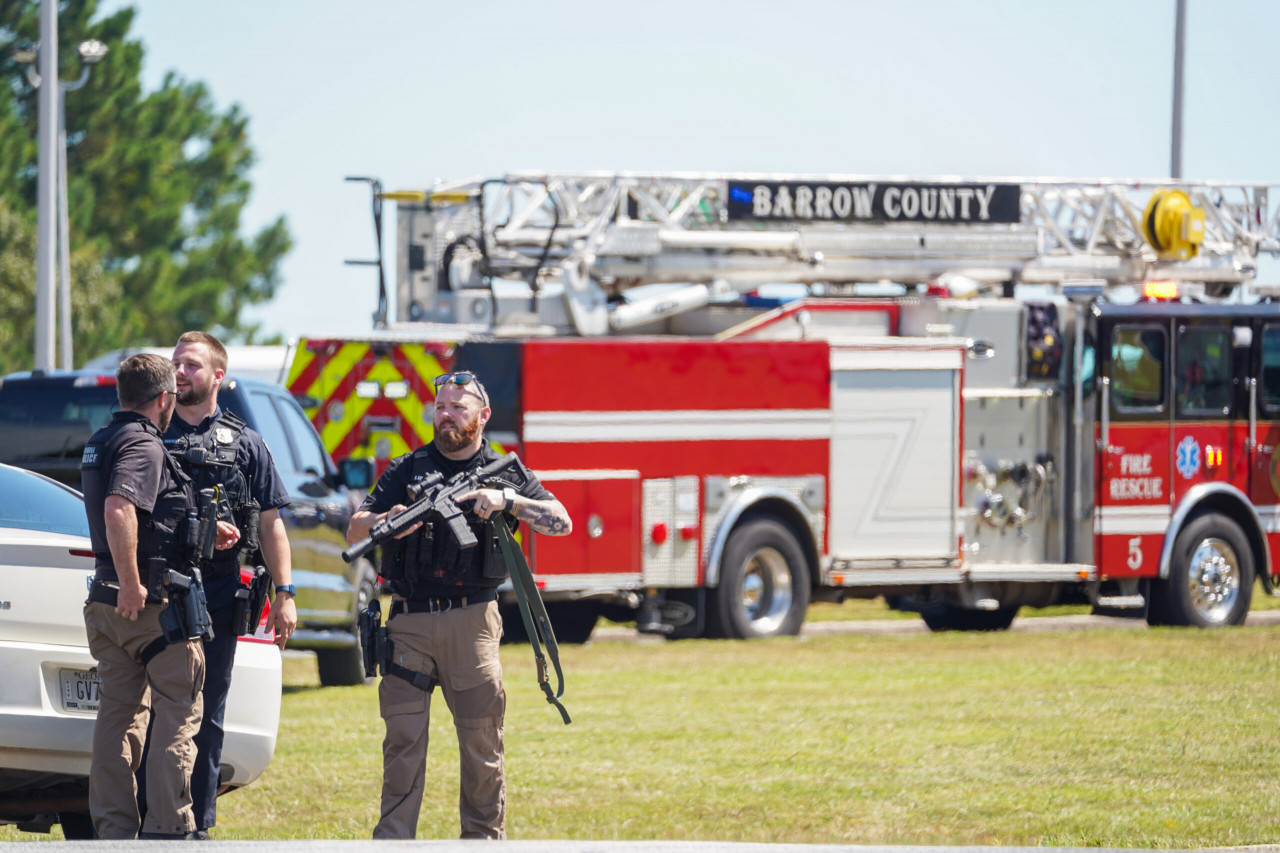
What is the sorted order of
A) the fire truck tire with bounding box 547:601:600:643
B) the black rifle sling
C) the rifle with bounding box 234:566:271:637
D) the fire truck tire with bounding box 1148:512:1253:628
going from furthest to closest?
the fire truck tire with bounding box 1148:512:1253:628
the fire truck tire with bounding box 547:601:600:643
the rifle with bounding box 234:566:271:637
the black rifle sling

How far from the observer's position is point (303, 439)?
476 inches

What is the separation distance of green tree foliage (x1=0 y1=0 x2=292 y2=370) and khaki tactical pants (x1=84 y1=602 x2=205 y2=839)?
4103 centimetres

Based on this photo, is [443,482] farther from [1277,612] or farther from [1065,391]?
[1277,612]

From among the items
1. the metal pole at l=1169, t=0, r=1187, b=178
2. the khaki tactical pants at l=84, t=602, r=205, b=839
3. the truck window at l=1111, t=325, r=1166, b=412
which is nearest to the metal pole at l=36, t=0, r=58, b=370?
the truck window at l=1111, t=325, r=1166, b=412

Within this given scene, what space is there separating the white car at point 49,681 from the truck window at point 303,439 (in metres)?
4.52

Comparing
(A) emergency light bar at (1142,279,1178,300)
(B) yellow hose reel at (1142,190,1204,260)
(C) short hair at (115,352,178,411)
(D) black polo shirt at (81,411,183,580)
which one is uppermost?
(B) yellow hose reel at (1142,190,1204,260)

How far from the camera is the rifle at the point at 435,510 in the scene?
6.69 metres

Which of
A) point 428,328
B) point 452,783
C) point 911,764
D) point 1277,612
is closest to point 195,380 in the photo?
point 452,783

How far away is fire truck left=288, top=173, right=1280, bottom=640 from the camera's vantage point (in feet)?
49.0

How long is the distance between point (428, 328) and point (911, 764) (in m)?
7.38

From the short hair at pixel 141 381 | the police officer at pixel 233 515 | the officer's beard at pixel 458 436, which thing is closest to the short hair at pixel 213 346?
the police officer at pixel 233 515

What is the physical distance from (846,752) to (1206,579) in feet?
26.0

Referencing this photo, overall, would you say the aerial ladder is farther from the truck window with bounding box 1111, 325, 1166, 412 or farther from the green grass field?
the green grass field

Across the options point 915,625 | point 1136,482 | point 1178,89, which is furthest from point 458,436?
point 1178,89
